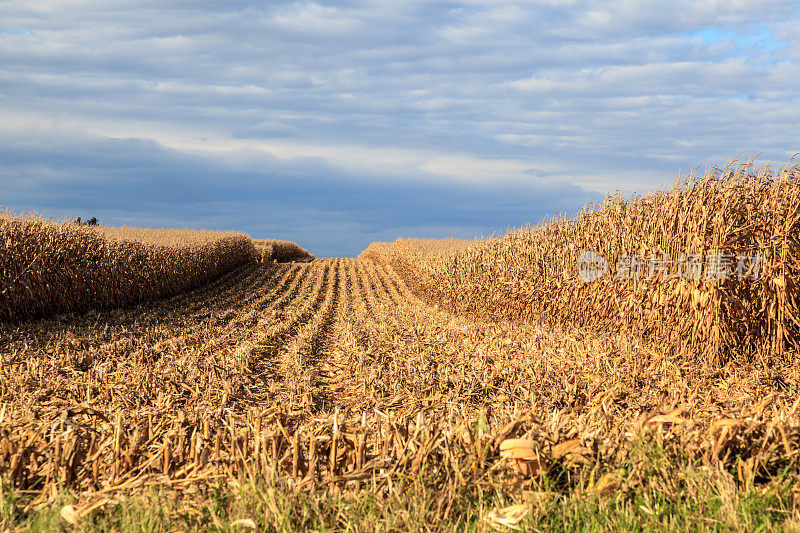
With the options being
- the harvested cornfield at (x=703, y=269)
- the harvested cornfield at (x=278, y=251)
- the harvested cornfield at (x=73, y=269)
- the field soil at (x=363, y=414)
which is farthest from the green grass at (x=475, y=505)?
the harvested cornfield at (x=278, y=251)

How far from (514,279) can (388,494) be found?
1104cm

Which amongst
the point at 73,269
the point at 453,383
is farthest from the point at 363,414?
the point at 73,269

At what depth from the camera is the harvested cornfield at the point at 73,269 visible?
43.0 feet

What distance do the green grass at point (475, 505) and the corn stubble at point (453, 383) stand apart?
4cm

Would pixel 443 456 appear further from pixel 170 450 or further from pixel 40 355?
pixel 40 355

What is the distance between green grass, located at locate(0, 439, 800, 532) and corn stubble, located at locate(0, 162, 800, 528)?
35 mm

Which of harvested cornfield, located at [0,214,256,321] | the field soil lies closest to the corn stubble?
the field soil

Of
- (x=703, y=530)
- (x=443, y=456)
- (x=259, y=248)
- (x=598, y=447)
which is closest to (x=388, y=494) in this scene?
(x=443, y=456)

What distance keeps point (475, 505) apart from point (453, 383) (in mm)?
4389

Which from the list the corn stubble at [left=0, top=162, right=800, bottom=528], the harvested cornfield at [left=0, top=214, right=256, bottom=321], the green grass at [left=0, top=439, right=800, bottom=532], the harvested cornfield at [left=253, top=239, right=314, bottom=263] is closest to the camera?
the green grass at [left=0, top=439, right=800, bottom=532]

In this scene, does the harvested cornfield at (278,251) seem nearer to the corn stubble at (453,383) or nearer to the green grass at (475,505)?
the corn stubble at (453,383)

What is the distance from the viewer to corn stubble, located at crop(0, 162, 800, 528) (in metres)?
2.98

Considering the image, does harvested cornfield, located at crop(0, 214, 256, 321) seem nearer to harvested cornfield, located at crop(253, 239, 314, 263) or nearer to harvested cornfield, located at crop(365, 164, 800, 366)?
harvested cornfield, located at crop(365, 164, 800, 366)

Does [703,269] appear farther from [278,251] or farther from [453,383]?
[278,251]
